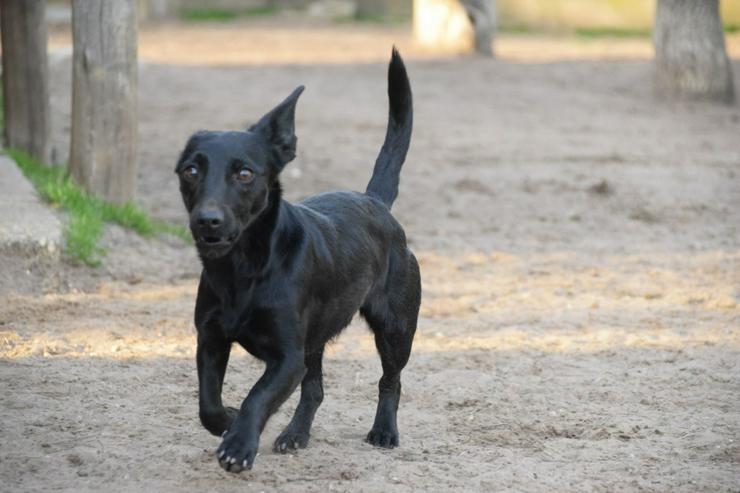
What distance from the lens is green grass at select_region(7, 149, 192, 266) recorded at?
299 inches

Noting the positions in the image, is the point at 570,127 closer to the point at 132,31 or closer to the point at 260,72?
the point at 260,72

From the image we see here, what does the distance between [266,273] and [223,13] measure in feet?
81.3

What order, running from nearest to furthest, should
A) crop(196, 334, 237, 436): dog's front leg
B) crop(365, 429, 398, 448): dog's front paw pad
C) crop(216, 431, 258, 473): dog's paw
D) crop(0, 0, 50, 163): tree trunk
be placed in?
crop(216, 431, 258, 473): dog's paw
crop(196, 334, 237, 436): dog's front leg
crop(365, 429, 398, 448): dog's front paw pad
crop(0, 0, 50, 163): tree trunk

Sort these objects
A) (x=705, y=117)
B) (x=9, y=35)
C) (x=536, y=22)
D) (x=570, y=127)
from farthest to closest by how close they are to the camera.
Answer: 1. (x=536, y=22)
2. (x=705, y=117)
3. (x=570, y=127)
4. (x=9, y=35)

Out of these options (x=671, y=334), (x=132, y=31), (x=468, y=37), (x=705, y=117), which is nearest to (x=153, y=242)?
(x=132, y=31)

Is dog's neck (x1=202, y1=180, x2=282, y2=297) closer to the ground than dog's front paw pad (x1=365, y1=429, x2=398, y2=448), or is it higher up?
higher up

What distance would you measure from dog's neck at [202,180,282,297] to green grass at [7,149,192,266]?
10.8ft

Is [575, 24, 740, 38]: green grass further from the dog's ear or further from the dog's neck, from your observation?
the dog's neck

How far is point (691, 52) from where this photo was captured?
16.1 meters

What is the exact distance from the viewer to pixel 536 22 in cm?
2770

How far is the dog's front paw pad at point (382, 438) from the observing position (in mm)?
5105

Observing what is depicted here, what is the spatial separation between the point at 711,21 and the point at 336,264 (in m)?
Result: 12.4

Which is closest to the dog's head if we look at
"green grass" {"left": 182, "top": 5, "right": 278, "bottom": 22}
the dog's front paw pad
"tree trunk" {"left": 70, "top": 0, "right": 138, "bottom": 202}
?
the dog's front paw pad

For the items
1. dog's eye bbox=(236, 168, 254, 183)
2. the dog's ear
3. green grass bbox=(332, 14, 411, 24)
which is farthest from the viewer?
green grass bbox=(332, 14, 411, 24)
